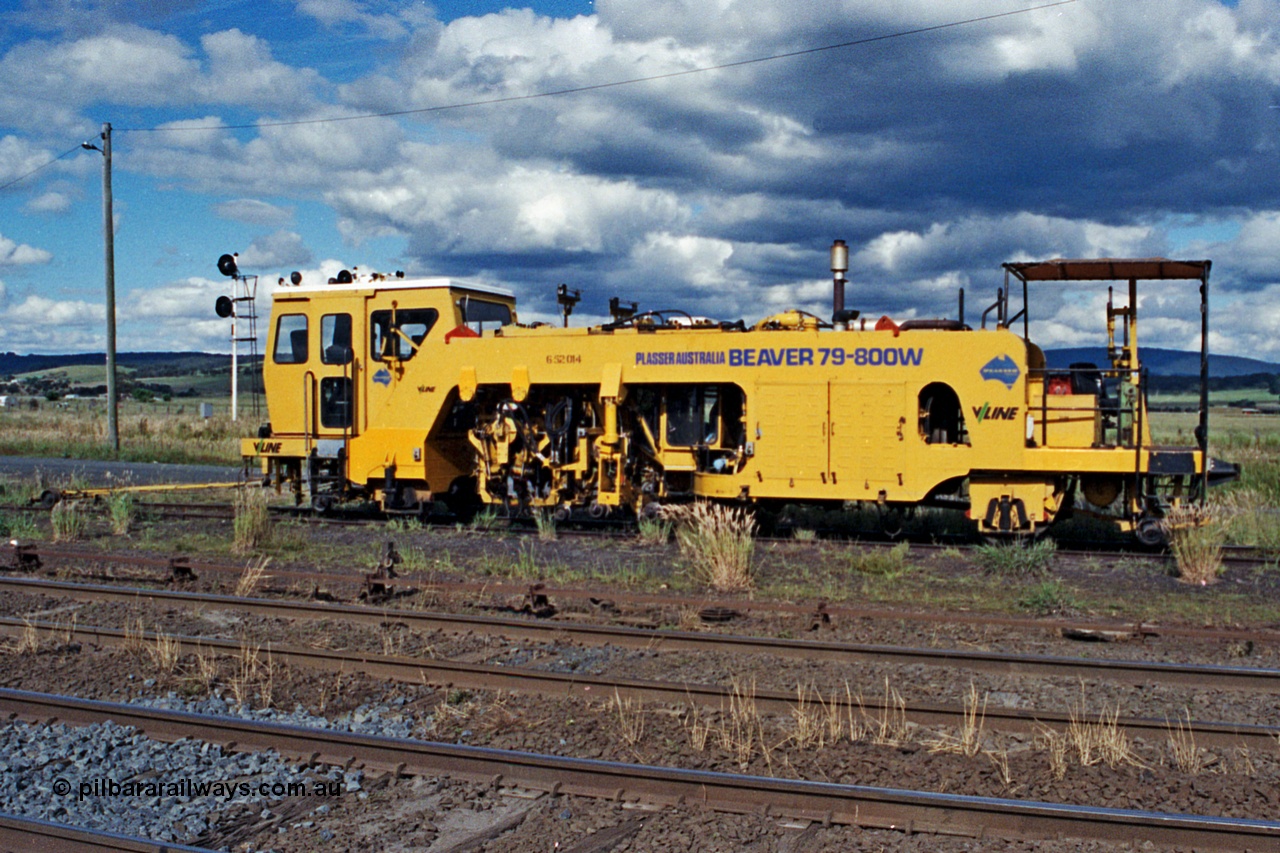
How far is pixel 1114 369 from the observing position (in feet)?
39.5

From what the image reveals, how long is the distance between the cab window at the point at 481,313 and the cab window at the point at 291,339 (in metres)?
2.34

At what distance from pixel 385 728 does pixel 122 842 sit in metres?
2.13

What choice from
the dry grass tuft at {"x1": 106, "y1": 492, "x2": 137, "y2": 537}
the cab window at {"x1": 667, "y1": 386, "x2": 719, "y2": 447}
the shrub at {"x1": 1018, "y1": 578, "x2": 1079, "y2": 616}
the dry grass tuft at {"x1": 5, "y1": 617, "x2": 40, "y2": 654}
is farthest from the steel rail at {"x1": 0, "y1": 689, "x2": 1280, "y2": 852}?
the dry grass tuft at {"x1": 106, "y1": 492, "x2": 137, "y2": 537}

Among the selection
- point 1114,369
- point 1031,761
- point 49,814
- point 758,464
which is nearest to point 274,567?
point 758,464

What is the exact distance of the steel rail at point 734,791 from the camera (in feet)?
15.7

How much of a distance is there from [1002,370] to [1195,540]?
2.56m

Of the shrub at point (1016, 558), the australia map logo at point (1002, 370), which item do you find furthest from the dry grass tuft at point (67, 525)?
the australia map logo at point (1002, 370)

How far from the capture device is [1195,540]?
11.0m

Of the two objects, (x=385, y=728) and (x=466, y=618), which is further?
(x=466, y=618)

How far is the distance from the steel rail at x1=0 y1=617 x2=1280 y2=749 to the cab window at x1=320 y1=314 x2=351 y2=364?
23.2 ft

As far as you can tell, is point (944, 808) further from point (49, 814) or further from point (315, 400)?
point (315, 400)

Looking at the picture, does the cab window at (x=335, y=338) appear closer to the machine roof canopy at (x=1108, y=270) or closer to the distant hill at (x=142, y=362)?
the machine roof canopy at (x=1108, y=270)

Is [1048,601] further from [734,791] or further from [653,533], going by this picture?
[734,791]

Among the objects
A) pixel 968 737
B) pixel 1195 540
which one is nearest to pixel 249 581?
pixel 968 737
